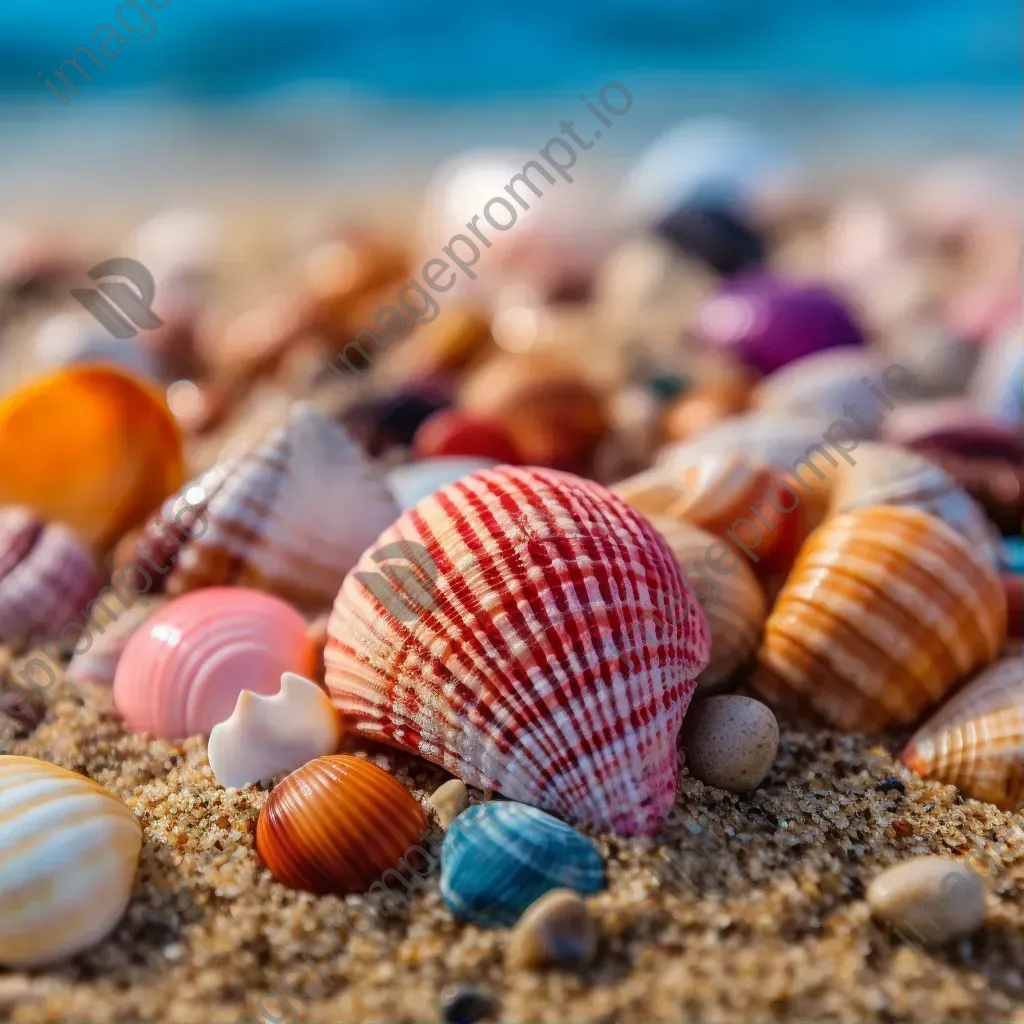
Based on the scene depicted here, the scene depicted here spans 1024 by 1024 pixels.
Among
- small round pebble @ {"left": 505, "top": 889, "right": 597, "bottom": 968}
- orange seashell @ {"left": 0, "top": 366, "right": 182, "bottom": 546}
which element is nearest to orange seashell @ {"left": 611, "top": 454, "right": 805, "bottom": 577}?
small round pebble @ {"left": 505, "top": 889, "right": 597, "bottom": 968}

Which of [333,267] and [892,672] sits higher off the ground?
[333,267]

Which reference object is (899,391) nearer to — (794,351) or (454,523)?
(794,351)

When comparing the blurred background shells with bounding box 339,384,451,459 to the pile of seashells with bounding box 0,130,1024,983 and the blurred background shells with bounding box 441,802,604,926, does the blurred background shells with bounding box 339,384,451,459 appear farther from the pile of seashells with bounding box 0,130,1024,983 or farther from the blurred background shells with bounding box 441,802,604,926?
the blurred background shells with bounding box 441,802,604,926

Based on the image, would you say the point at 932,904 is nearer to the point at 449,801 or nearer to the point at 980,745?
the point at 980,745

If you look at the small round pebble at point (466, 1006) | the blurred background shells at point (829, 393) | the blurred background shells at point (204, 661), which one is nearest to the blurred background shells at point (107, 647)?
the blurred background shells at point (204, 661)

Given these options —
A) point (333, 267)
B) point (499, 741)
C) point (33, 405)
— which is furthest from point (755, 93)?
point (499, 741)

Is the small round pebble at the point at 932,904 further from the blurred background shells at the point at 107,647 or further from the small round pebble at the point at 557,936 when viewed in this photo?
the blurred background shells at the point at 107,647
